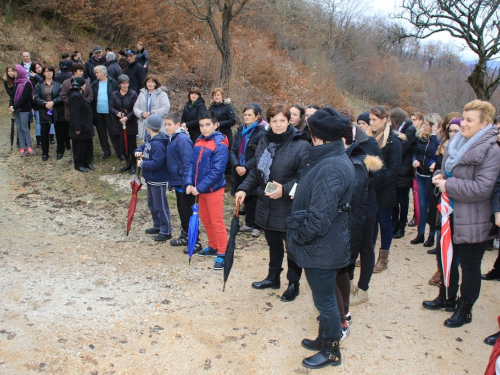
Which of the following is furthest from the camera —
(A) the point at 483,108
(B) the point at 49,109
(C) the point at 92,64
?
(C) the point at 92,64

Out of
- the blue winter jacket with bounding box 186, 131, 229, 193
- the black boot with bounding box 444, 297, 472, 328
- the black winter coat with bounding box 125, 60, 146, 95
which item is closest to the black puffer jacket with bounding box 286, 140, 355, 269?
the black boot with bounding box 444, 297, 472, 328

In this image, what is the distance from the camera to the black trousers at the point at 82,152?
27.6ft

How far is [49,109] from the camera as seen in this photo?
880 cm

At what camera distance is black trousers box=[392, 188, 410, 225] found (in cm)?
681

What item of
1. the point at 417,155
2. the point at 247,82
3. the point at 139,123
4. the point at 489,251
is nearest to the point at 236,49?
the point at 247,82

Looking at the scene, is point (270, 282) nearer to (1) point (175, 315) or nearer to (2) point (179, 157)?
(1) point (175, 315)

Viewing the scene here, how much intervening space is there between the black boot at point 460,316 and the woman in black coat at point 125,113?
6404 millimetres

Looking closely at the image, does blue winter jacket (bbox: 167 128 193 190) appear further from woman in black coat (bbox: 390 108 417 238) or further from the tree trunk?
the tree trunk

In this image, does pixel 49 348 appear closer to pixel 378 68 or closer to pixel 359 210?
pixel 359 210

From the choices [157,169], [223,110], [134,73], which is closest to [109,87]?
[134,73]

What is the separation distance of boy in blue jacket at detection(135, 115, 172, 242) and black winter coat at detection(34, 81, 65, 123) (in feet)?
11.0

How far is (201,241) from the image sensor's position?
20.5 ft

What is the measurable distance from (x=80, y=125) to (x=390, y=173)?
231 inches

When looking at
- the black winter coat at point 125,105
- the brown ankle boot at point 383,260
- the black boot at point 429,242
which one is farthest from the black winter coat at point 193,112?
the black boot at point 429,242
